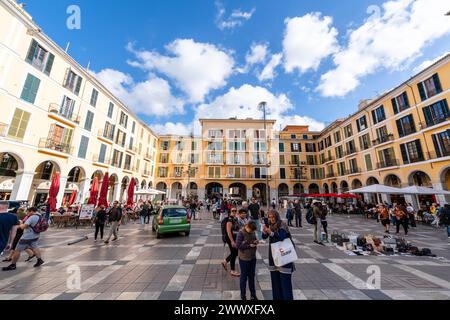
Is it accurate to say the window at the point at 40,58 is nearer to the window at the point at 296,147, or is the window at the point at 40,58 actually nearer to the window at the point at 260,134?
the window at the point at 260,134

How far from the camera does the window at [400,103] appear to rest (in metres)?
20.2

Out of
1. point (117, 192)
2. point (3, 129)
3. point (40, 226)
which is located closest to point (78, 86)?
point (3, 129)

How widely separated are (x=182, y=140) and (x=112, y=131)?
579 inches

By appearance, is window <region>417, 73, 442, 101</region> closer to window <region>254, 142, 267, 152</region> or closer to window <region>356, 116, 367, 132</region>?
window <region>356, 116, 367, 132</region>

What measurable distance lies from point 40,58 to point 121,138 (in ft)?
41.2

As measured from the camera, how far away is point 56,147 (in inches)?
664

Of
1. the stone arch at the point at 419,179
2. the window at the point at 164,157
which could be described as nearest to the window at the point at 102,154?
the window at the point at 164,157

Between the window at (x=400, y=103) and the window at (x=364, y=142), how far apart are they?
4489 millimetres

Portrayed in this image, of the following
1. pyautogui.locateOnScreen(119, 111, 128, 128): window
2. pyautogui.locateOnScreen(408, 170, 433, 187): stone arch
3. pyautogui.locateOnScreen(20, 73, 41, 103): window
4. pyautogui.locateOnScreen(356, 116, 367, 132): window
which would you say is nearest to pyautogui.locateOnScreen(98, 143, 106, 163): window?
pyautogui.locateOnScreen(119, 111, 128, 128): window

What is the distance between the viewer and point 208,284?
4.20 metres

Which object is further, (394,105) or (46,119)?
(394,105)

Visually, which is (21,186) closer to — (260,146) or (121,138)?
(121,138)

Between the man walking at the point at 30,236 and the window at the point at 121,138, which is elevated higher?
the window at the point at 121,138
